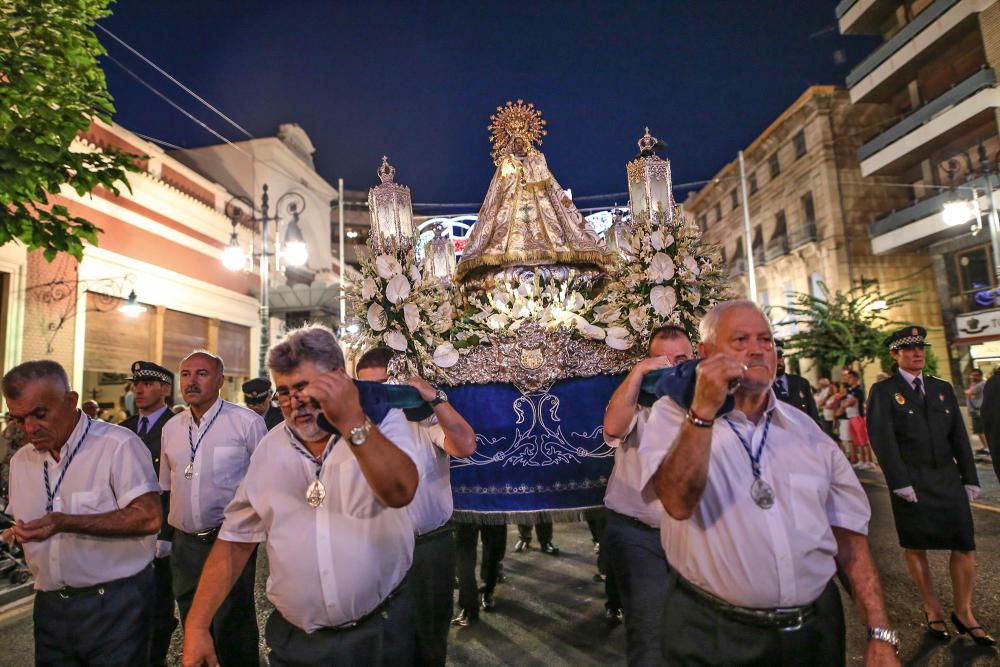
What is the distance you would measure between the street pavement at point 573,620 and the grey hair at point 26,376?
2630mm

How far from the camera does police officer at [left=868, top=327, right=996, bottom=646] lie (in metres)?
4.27

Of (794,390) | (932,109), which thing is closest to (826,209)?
(932,109)

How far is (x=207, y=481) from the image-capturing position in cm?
384

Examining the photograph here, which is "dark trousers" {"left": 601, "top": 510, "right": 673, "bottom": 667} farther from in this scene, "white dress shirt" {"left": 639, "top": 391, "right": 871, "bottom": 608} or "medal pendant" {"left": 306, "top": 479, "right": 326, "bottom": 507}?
"medal pendant" {"left": 306, "top": 479, "right": 326, "bottom": 507}

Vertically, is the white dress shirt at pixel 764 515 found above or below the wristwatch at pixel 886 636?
above

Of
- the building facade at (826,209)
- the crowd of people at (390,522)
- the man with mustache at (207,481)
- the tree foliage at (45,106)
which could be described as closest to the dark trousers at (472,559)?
the crowd of people at (390,522)

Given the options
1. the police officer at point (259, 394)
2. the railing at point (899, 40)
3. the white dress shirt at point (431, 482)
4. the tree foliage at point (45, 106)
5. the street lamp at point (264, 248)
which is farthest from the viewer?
the railing at point (899, 40)

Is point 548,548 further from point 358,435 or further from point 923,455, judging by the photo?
point 358,435

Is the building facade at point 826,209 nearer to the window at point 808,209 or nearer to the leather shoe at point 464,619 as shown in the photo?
the window at point 808,209

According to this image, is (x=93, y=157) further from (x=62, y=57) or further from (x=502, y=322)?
(x=502, y=322)

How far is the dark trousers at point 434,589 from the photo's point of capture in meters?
3.68

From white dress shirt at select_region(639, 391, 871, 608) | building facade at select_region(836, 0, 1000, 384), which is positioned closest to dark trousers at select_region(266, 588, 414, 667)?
white dress shirt at select_region(639, 391, 871, 608)

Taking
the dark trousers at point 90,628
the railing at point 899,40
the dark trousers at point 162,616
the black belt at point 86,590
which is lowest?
the dark trousers at point 162,616

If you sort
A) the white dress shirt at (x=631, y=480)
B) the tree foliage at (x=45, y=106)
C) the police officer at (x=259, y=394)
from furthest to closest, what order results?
1. the police officer at (x=259, y=394)
2. the tree foliage at (x=45, y=106)
3. the white dress shirt at (x=631, y=480)
